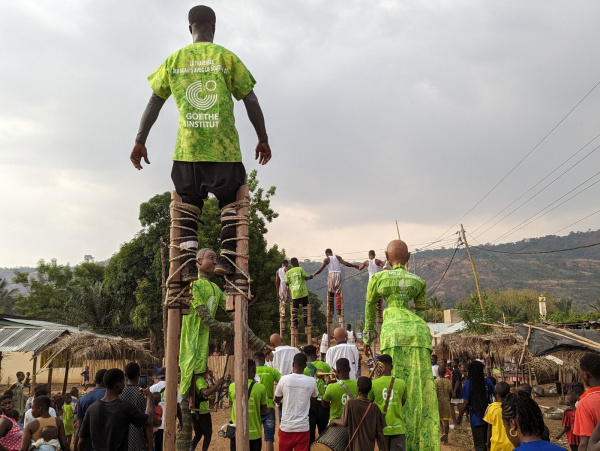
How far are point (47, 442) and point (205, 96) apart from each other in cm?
454

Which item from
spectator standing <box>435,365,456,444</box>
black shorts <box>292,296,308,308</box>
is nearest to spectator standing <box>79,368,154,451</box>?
spectator standing <box>435,365,456,444</box>

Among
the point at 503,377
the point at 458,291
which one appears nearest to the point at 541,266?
the point at 458,291

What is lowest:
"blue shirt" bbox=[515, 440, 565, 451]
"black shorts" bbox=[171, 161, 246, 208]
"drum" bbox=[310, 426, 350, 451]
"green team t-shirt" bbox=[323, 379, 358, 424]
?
"drum" bbox=[310, 426, 350, 451]

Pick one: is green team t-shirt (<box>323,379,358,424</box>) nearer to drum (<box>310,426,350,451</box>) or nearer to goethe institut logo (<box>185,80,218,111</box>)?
drum (<box>310,426,350,451</box>)

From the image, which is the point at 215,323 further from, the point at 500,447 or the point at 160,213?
the point at 160,213

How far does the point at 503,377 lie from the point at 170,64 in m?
23.5

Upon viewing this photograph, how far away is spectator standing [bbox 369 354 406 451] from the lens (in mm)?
6199

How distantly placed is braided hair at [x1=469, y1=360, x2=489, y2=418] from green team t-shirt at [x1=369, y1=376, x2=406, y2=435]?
327 cm

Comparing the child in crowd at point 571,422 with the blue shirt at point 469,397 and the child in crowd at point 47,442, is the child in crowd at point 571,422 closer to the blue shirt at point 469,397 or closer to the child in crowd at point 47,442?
the blue shirt at point 469,397

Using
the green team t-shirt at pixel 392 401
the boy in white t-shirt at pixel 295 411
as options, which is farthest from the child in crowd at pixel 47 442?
the green team t-shirt at pixel 392 401

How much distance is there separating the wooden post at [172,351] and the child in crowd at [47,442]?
9.05ft

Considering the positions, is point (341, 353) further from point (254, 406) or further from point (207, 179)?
point (207, 179)

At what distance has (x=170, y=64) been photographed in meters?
4.47

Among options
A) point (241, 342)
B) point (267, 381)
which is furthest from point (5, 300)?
point (241, 342)
